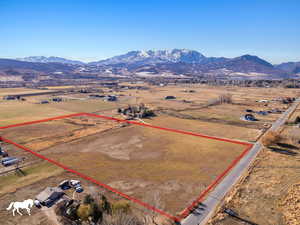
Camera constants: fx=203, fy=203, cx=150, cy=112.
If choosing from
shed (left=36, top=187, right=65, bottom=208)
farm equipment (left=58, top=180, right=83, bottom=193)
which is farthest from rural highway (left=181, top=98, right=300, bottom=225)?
shed (left=36, top=187, right=65, bottom=208)

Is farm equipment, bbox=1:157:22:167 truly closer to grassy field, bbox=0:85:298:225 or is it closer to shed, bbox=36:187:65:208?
grassy field, bbox=0:85:298:225

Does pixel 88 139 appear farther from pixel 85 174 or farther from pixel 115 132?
pixel 85 174

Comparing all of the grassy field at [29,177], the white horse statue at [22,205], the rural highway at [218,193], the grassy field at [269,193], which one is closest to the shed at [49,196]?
the white horse statue at [22,205]

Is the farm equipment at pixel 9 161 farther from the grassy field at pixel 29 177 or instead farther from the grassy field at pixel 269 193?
the grassy field at pixel 269 193

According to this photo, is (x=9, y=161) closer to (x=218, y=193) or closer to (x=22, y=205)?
(x=22, y=205)

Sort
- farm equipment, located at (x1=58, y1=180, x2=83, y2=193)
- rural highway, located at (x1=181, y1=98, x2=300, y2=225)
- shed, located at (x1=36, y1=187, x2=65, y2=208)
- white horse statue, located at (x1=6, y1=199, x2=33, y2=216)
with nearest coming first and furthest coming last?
rural highway, located at (x1=181, y1=98, x2=300, y2=225)
white horse statue, located at (x1=6, y1=199, x2=33, y2=216)
shed, located at (x1=36, y1=187, x2=65, y2=208)
farm equipment, located at (x1=58, y1=180, x2=83, y2=193)

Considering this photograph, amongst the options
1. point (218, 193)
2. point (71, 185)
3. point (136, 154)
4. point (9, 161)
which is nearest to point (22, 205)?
point (71, 185)

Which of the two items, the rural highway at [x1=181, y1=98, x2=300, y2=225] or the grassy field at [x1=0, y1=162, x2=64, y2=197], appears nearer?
the rural highway at [x1=181, y1=98, x2=300, y2=225]
